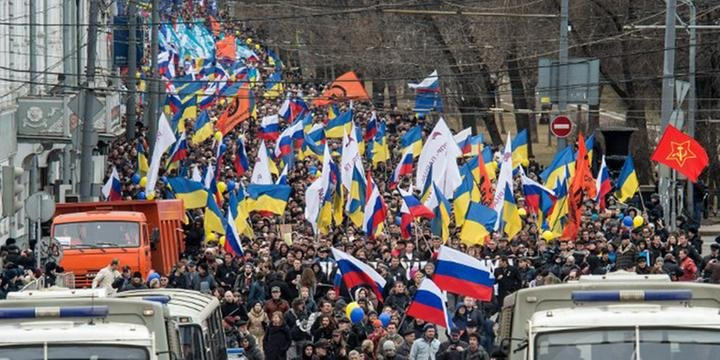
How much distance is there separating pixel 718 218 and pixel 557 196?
19.8 meters

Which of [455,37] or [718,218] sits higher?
[455,37]

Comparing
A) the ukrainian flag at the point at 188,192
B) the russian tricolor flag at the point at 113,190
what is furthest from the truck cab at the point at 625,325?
the russian tricolor flag at the point at 113,190

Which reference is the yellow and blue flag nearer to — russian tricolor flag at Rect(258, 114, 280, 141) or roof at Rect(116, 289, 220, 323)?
roof at Rect(116, 289, 220, 323)

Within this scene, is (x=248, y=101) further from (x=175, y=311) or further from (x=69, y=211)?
(x=175, y=311)

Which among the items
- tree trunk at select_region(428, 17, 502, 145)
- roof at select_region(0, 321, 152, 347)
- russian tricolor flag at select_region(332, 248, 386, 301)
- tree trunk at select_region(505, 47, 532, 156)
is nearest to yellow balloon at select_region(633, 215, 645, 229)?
russian tricolor flag at select_region(332, 248, 386, 301)

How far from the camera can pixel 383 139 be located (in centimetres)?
5206

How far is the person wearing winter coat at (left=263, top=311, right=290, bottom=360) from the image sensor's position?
23984 mm

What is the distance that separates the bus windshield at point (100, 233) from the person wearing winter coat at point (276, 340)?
8741mm

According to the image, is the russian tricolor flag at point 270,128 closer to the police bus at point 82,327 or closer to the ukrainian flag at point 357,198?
the ukrainian flag at point 357,198

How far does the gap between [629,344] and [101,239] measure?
19.7m

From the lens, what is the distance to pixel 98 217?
107 feet

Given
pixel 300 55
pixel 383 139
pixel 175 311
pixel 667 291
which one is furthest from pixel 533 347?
pixel 300 55

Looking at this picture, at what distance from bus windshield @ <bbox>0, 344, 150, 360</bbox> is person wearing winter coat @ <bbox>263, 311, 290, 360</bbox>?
10.2m

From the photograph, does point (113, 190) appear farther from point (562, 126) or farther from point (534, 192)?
point (534, 192)
